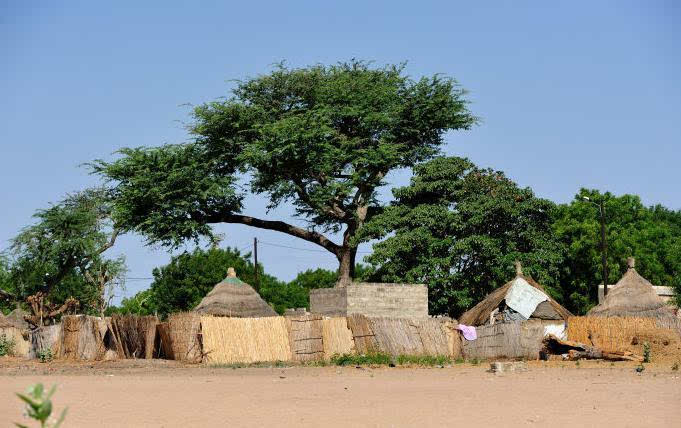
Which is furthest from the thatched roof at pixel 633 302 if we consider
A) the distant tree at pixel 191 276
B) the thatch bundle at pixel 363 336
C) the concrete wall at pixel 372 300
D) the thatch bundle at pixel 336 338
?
the distant tree at pixel 191 276

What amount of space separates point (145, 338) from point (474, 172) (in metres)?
17.0

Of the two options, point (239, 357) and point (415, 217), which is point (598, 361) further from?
point (415, 217)

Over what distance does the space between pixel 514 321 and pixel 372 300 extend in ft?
15.6

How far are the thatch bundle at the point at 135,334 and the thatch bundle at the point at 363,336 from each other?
232 inches

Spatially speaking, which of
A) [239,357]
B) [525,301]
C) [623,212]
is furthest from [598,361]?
[623,212]

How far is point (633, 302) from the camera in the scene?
112ft

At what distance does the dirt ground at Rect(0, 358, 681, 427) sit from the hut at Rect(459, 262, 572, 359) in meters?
3.87

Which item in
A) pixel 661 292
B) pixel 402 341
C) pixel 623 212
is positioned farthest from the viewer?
pixel 623 212

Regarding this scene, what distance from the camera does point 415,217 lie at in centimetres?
3847

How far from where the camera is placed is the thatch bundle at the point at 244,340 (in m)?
26.8

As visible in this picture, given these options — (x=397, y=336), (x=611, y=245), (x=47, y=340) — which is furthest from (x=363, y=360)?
(x=611, y=245)

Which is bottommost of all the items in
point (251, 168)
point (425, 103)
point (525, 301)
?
point (525, 301)

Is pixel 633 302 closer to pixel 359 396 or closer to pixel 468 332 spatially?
pixel 468 332

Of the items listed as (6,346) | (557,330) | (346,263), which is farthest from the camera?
(346,263)
